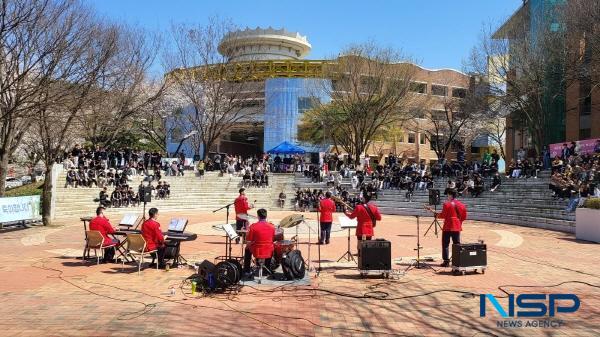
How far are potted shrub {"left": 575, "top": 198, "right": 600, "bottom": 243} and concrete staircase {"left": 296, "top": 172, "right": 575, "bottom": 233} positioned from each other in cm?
228

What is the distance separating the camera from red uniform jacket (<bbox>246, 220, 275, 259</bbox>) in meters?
9.94

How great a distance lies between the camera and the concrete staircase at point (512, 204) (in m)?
21.8

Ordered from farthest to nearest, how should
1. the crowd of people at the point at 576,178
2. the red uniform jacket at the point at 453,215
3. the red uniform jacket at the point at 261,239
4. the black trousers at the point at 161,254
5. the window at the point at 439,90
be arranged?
1. the window at the point at 439,90
2. the crowd of people at the point at 576,178
3. the red uniform jacket at the point at 453,215
4. the black trousers at the point at 161,254
5. the red uniform jacket at the point at 261,239

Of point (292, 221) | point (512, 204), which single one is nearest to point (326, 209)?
point (292, 221)

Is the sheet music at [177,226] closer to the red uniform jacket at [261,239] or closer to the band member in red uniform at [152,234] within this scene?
the band member in red uniform at [152,234]

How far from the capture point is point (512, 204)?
25.2 metres

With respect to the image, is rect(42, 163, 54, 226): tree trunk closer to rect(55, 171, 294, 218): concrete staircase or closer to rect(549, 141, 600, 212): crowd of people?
rect(55, 171, 294, 218): concrete staircase

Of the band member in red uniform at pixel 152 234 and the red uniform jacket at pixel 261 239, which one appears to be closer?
the red uniform jacket at pixel 261 239

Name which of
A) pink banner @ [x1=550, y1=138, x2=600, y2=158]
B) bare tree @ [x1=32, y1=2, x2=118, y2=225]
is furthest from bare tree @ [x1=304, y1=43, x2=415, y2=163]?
bare tree @ [x1=32, y1=2, x2=118, y2=225]

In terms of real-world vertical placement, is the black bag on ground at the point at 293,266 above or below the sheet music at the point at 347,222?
below

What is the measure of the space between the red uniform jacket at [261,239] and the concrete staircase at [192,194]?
59.4 ft

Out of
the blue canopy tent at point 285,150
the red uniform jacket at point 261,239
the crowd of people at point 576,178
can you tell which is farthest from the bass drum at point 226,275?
the blue canopy tent at point 285,150

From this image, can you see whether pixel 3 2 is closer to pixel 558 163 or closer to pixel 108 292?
pixel 108 292

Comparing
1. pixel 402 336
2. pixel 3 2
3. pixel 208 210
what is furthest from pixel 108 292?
pixel 208 210
